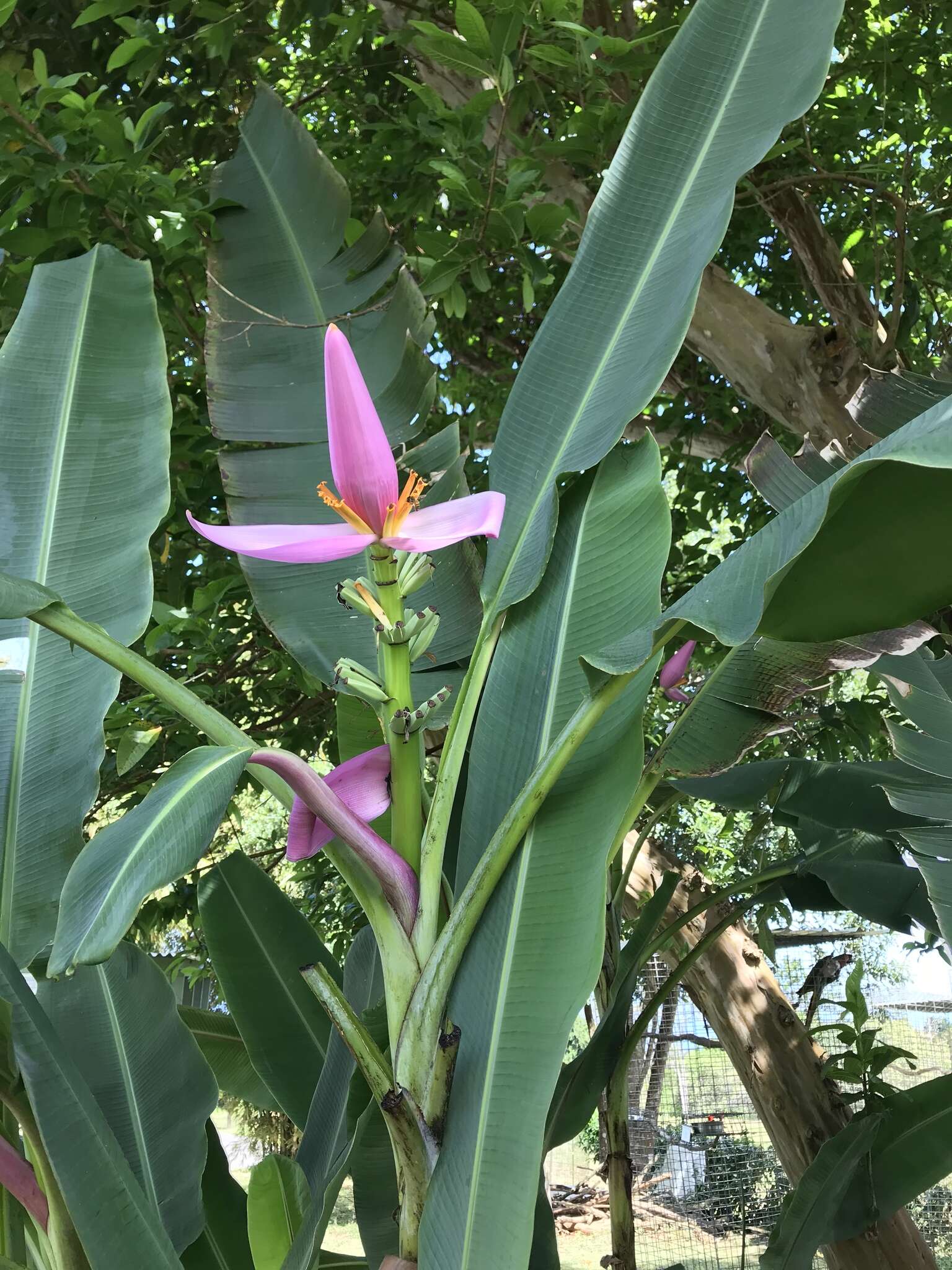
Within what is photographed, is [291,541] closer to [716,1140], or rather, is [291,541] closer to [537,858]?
[537,858]

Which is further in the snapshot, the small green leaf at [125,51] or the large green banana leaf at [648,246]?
the small green leaf at [125,51]

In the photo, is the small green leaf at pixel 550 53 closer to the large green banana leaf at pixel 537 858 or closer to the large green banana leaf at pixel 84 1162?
the large green banana leaf at pixel 537 858

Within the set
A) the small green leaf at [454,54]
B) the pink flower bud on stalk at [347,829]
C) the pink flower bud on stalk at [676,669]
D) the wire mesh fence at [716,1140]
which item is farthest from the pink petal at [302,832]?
the wire mesh fence at [716,1140]

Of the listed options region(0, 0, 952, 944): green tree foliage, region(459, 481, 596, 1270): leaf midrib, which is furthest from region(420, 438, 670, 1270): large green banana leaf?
region(0, 0, 952, 944): green tree foliage

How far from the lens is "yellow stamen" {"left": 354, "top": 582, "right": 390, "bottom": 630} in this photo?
638mm

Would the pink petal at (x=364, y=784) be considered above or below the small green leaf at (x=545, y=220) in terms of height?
below

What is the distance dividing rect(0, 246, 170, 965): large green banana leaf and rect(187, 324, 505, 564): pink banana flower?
0.25 metres

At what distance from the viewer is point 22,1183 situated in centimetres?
67

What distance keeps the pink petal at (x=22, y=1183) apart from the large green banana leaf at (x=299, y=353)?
0.42m

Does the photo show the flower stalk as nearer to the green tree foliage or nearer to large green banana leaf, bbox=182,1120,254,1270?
large green banana leaf, bbox=182,1120,254,1270

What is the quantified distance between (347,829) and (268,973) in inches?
16.7

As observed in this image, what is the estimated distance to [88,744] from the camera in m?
0.77

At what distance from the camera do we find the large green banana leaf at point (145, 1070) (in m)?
0.73

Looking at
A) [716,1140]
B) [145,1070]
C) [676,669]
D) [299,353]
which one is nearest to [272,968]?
[145,1070]
